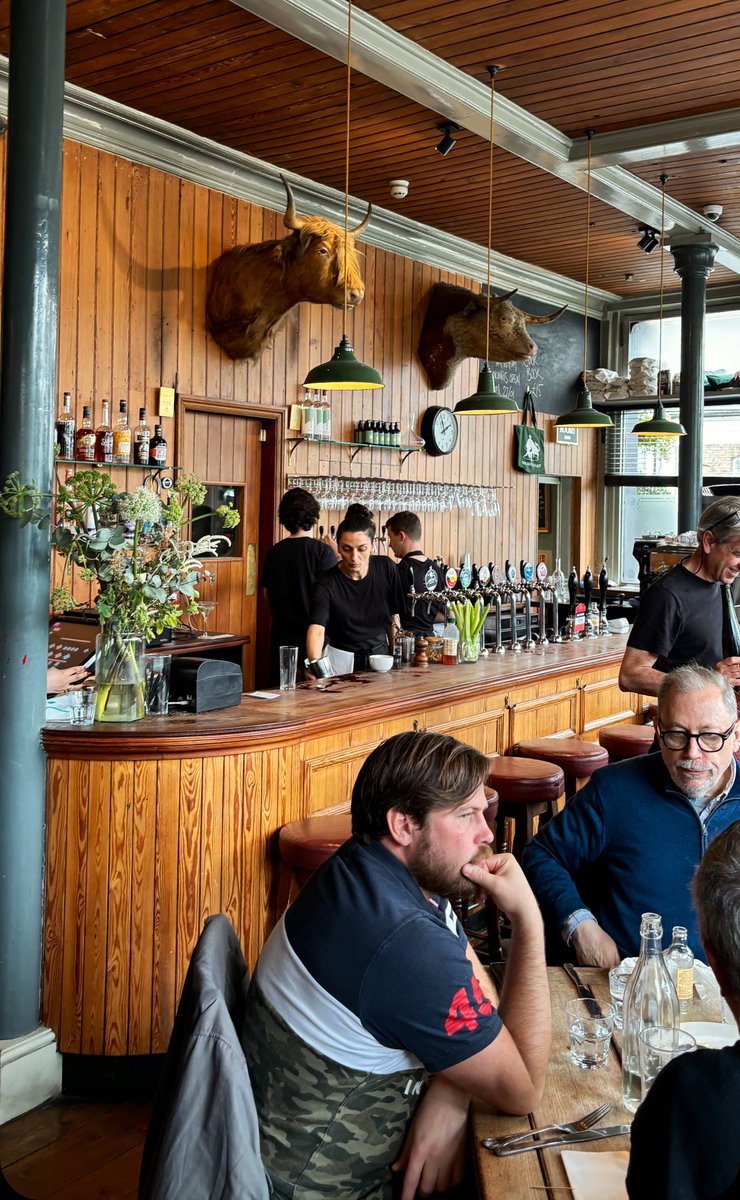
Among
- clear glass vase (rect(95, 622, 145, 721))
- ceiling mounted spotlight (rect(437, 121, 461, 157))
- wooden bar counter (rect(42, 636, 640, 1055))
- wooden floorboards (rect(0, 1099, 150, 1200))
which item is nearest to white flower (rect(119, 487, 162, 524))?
clear glass vase (rect(95, 622, 145, 721))

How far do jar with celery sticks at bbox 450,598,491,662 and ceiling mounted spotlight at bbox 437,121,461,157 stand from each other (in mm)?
2701

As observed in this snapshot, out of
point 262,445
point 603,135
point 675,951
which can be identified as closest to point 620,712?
point 262,445

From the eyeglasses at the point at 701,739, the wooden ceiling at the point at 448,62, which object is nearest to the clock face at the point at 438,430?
the wooden ceiling at the point at 448,62

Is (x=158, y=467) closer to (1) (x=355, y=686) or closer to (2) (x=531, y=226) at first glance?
(1) (x=355, y=686)

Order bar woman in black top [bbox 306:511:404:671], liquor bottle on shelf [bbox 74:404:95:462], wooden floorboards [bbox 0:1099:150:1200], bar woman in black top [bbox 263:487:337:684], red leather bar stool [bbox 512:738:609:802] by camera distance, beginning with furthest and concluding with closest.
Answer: bar woman in black top [bbox 263:487:337:684], liquor bottle on shelf [bbox 74:404:95:462], bar woman in black top [bbox 306:511:404:671], red leather bar stool [bbox 512:738:609:802], wooden floorboards [bbox 0:1099:150:1200]

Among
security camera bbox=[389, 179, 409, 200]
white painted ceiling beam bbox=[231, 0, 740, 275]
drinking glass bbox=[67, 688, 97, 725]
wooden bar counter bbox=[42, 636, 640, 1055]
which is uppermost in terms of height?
security camera bbox=[389, 179, 409, 200]

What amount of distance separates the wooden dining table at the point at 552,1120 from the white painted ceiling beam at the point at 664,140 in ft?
17.9

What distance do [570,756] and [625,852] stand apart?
7.25 feet

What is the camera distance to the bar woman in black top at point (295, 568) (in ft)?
19.5

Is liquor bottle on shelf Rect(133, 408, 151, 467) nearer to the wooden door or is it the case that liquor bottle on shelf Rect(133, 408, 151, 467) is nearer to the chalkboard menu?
the wooden door

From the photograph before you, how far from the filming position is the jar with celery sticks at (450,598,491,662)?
5.33m

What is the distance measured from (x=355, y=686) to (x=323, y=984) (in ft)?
9.05

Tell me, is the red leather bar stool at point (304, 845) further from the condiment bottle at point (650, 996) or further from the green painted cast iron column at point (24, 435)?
the condiment bottle at point (650, 996)

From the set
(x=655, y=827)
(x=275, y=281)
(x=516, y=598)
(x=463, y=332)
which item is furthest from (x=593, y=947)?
(x=463, y=332)
